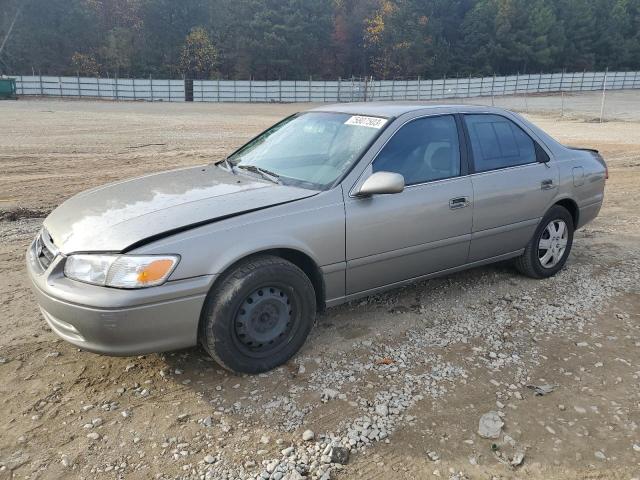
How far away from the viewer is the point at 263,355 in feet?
11.0

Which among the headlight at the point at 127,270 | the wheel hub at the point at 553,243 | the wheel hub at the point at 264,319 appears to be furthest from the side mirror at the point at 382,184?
the wheel hub at the point at 553,243

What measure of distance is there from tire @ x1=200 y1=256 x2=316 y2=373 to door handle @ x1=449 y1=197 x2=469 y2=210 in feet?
4.42

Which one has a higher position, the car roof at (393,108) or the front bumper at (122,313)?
the car roof at (393,108)

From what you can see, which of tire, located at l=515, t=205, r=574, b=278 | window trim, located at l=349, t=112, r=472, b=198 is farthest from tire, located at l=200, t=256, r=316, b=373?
tire, located at l=515, t=205, r=574, b=278

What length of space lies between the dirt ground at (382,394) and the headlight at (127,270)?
2.38 feet


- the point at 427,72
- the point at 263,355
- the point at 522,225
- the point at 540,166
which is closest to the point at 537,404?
the point at 263,355

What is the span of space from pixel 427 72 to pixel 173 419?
72804 millimetres

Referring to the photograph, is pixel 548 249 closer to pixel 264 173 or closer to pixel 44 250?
pixel 264 173

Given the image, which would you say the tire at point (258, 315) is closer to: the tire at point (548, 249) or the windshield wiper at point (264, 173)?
the windshield wiper at point (264, 173)

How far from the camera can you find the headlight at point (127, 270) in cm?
286

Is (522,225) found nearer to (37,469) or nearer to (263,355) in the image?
(263,355)

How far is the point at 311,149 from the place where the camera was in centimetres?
406

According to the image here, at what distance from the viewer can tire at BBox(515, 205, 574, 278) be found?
487 centimetres

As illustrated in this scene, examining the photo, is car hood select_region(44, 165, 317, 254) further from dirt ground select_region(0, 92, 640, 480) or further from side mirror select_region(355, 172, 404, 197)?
dirt ground select_region(0, 92, 640, 480)
